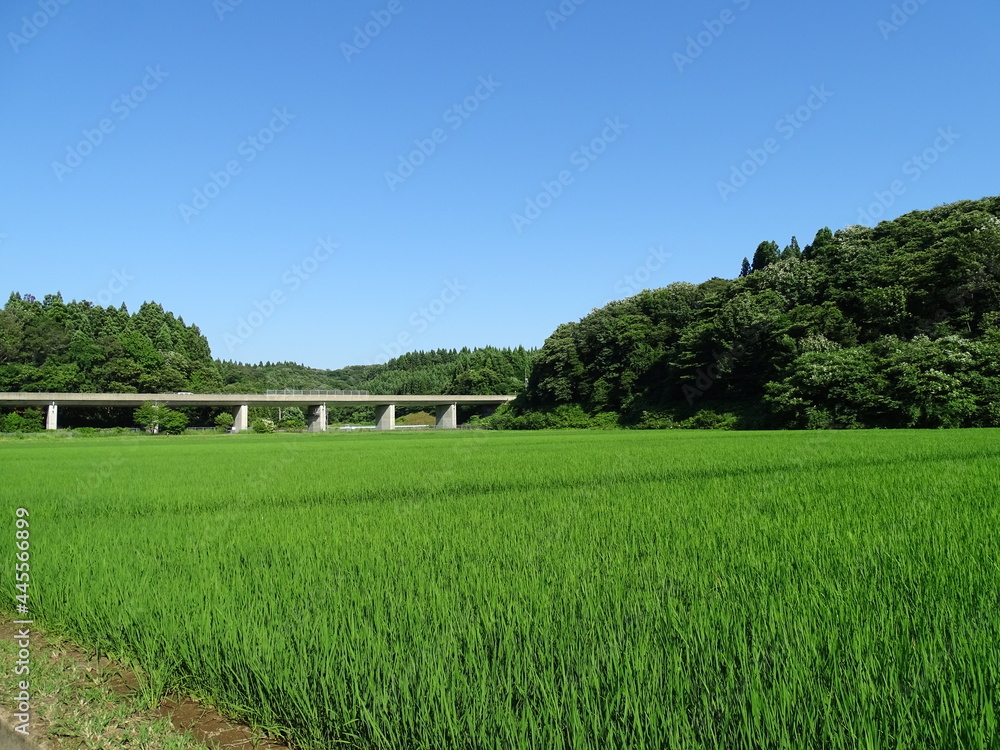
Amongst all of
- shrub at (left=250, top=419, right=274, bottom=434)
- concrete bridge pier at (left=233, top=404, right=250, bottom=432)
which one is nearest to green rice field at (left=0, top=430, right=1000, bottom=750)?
concrete bridge pier at (left=233, top=404, right=250, bottom=432)

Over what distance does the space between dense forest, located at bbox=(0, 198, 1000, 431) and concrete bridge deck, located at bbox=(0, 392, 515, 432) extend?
174 inches

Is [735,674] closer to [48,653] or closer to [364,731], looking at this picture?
[364,731]

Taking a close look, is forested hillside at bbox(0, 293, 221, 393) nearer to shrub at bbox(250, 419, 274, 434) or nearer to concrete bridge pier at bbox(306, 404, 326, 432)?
shrub at bbox(250, 419, 274, 434)

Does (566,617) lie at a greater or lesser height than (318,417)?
greater

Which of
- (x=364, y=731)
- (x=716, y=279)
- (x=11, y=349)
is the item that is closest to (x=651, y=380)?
(x=716, y=279)

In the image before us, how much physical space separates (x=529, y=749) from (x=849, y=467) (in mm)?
12501

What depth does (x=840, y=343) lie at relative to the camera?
1706 inches

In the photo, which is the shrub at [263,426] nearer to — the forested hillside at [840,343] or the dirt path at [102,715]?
the forested hillside at [840,343]

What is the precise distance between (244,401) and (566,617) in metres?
73.8

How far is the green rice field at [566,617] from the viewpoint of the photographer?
2117mm

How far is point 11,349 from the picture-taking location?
265 ft

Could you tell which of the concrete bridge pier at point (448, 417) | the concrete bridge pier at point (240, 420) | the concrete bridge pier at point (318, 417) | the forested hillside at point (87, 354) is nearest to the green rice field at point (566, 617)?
the concrete bridge pier at point (318, 417)

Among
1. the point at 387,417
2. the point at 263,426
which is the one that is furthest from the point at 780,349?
the point at 263,426

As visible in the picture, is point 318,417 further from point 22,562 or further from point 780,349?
point 22,562
